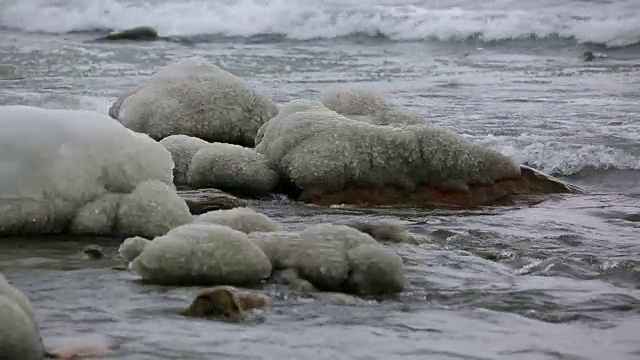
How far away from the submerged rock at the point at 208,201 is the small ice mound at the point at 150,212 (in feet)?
2.08

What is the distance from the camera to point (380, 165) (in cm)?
667

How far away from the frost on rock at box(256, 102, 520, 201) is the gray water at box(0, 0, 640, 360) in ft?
1.09

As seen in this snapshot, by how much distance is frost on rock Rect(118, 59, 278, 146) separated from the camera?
7934 mm

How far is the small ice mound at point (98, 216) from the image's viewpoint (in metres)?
4.96

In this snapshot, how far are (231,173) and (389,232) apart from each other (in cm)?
164

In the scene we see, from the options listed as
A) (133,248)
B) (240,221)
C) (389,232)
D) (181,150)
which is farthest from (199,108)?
(133,248)

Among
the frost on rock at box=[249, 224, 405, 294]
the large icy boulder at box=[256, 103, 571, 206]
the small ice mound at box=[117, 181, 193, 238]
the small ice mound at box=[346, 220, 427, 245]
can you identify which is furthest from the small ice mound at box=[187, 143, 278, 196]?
the frost on rock at box=[249, 224, 405, 294]

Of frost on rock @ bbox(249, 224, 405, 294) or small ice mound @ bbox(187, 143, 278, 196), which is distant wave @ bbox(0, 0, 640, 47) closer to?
small ice mound @ bbox(187, 143, 278, 196)

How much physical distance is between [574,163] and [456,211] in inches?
86.7

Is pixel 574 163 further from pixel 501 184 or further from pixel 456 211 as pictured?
pixel 456 211

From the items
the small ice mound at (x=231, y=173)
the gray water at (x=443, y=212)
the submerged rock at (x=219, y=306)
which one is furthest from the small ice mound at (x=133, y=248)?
the small ice mound at (x=231, y=173)

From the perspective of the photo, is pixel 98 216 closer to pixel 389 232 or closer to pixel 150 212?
pixel 150 212

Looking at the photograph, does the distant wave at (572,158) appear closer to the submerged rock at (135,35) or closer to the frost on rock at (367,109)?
the frost on rock at (367,109)

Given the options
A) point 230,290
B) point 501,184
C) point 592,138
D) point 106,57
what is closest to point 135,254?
point 230,290
